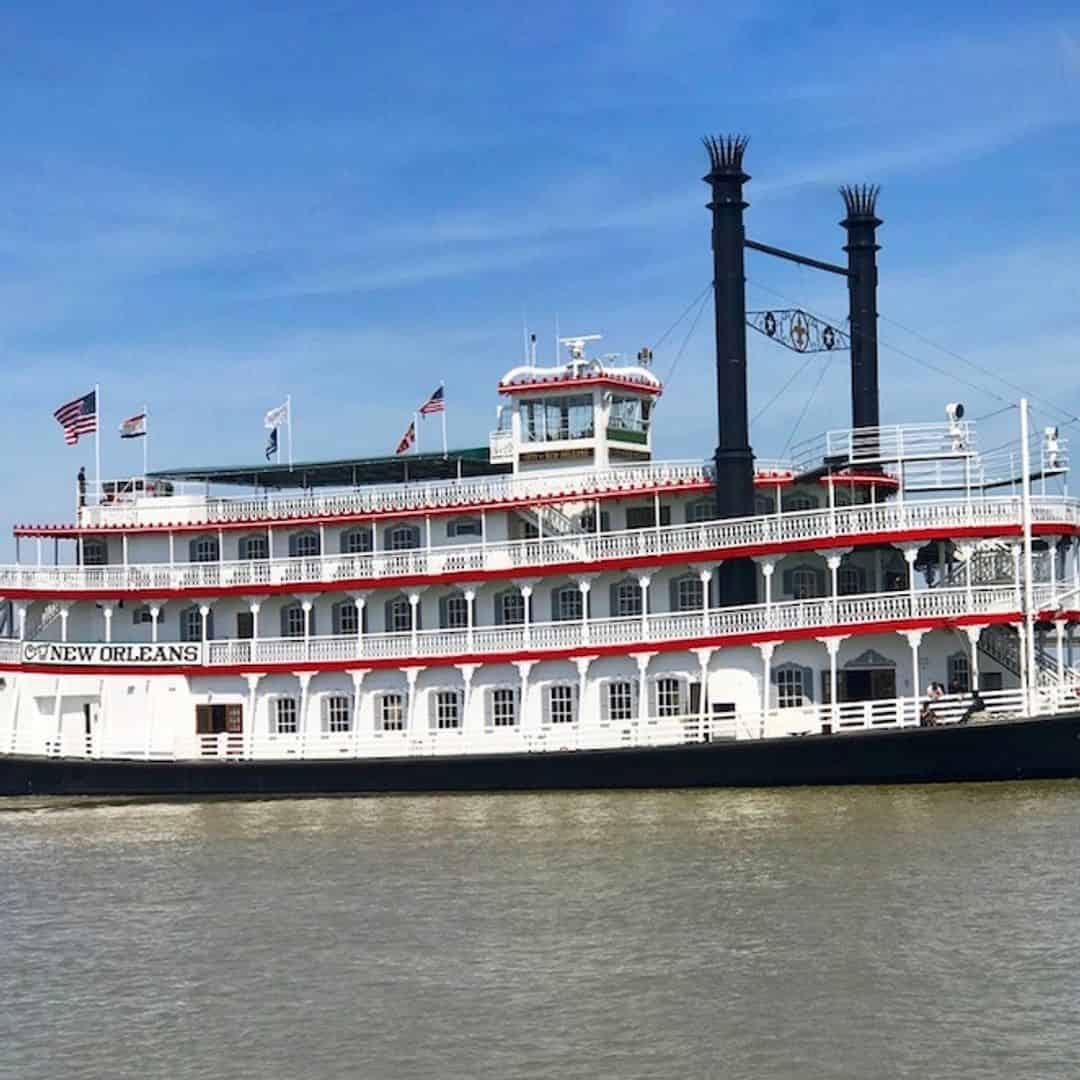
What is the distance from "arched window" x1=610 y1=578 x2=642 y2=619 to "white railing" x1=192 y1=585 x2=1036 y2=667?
3.70 feet

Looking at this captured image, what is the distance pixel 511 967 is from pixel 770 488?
20.6 meters

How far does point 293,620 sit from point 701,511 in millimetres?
10243

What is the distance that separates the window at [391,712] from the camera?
4191 centimetres

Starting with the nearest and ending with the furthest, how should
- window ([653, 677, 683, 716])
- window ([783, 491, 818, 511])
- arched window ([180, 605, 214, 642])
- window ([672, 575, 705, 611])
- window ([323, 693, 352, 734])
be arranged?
window ([653, 677, 683, 716]) → window ([672, 575, 705, 611]) → window ([783, 491, 818, 511]) → window ([323, 693, 352, 734]) → arched window ([180, 605, 214, 642])

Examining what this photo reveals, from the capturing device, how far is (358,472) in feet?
147

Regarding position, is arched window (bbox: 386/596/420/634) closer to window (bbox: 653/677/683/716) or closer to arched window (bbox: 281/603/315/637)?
arched window (bbox: 281/603/315/637)

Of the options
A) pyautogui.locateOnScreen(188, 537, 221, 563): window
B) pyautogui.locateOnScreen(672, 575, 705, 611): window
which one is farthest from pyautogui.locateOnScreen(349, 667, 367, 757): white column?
pyautogui.locateOnScreen(672, 575, 705, 611): window

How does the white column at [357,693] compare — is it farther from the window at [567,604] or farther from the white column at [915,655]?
the white column at [915,655]

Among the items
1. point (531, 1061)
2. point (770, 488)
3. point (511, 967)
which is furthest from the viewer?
point (770, 488)

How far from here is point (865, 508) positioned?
36969 millimetres

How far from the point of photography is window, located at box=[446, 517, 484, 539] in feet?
139

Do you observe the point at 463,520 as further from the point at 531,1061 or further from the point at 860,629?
the point at 531,1061

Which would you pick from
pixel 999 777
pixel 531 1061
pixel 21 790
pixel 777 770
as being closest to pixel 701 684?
pixel 777 770

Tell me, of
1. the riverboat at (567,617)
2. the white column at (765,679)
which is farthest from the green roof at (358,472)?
the white column at (765,679)
